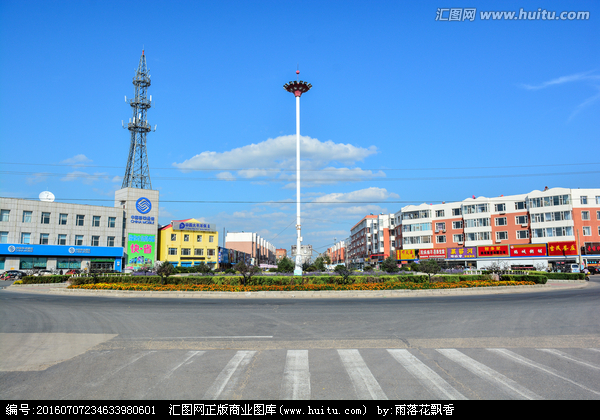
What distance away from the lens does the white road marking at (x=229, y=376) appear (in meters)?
5.42

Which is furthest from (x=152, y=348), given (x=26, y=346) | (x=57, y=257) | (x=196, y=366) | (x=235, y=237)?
(x=235, y=237)

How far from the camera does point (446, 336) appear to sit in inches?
391

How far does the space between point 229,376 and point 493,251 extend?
213 feet

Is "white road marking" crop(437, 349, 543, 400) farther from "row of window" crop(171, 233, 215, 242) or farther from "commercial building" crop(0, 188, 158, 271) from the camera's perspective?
"row of window" crop(171, 233, 215, 242)

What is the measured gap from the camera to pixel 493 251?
62.1 metres

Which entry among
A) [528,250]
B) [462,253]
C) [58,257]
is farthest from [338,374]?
[462,253]

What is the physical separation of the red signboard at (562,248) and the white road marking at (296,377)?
62.0 meters

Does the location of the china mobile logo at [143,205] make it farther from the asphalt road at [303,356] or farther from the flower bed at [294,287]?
the asphalt road at [303,356]

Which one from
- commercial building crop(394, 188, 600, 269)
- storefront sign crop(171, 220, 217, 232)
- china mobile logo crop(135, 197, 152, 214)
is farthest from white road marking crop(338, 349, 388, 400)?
storefront sign crop(171, 220, 217, 232)

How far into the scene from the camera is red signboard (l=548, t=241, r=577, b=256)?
56000 mm

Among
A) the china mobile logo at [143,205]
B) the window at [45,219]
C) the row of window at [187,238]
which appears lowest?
the row of window at [187,238]

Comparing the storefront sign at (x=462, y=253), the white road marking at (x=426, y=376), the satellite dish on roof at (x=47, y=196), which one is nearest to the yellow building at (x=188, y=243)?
the satellite dish on roof at (x=47, y=196)

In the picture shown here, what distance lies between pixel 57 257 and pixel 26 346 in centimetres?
5340

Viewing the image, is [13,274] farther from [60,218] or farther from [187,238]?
[187,238]
